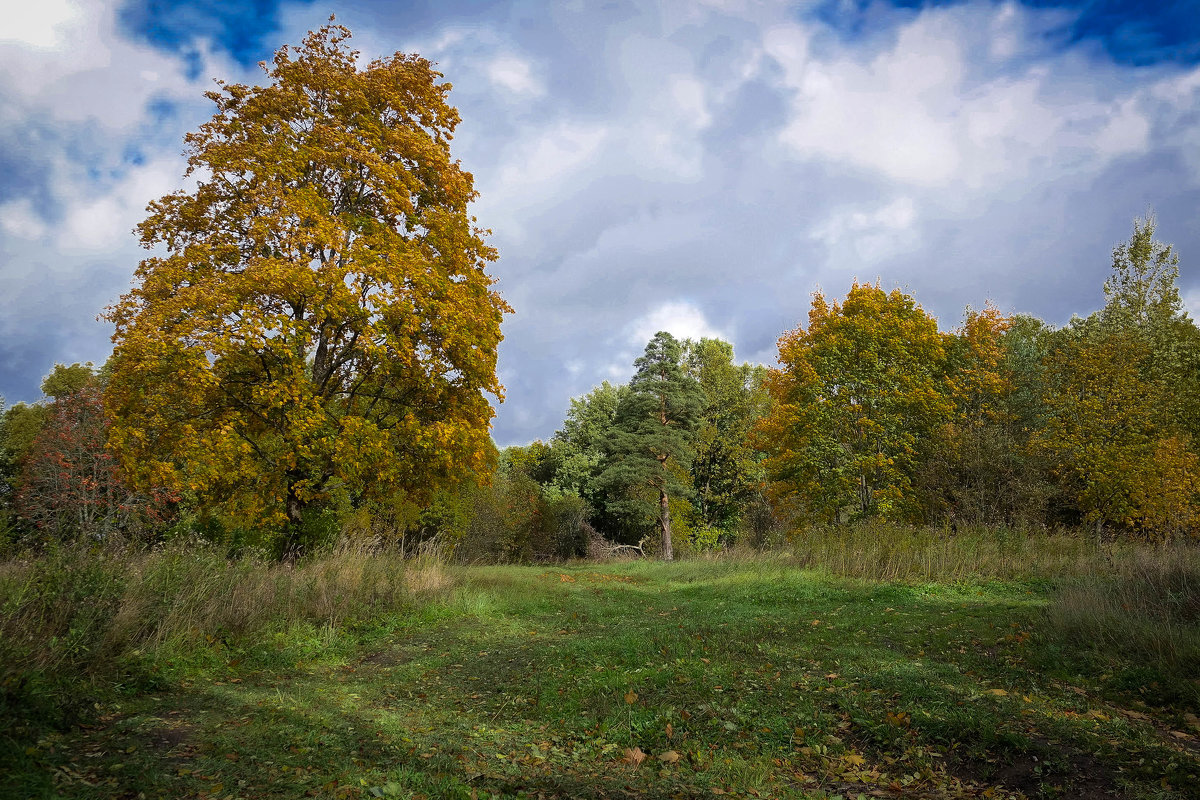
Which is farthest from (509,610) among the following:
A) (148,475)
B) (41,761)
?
(41,761)

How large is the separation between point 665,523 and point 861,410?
1363 cm

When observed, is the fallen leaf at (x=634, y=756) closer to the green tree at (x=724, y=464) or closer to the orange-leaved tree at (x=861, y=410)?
the orange-leaved tree at (x=861, y=410)

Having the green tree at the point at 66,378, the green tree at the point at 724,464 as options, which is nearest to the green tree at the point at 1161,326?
the green tree at the point at 724,464

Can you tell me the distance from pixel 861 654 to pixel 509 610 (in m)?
6.86

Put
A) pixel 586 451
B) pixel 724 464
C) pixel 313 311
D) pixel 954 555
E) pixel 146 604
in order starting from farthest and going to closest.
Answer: pixel 586 451 → pixel 724 464 → pixel 954 555 → pixel 313 311 → pixel 146 604

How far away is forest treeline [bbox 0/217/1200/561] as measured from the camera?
20.7 metres

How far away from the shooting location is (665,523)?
3225 centimetres

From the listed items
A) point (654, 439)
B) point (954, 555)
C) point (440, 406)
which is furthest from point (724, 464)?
point (440, 406)

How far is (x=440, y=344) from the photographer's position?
475 inches

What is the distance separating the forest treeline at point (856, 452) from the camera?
20.7 meters

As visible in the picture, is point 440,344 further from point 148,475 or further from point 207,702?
point 207,702

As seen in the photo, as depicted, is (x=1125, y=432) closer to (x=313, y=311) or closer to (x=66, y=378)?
(x=313, y=311)

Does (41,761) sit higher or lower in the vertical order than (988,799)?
higher

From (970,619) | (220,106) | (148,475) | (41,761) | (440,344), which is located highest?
(220,106)
